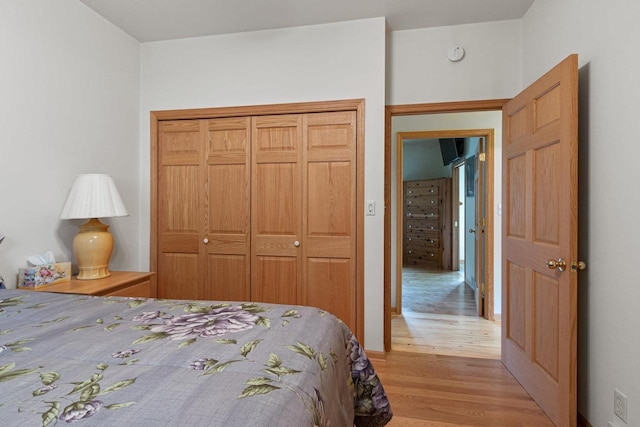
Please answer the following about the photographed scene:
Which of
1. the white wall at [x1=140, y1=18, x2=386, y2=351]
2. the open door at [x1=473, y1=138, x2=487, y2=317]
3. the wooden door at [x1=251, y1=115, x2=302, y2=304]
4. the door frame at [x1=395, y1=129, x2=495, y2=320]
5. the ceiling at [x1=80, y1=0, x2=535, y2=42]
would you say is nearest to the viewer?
the ceiling at [x1=80, y1=0, x2=535, y2=42]

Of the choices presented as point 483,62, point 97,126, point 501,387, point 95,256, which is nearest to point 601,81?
point 483,62

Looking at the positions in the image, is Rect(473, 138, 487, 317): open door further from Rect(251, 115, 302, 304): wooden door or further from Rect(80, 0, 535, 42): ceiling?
Rect(251, 115, 302, 304): wooden door

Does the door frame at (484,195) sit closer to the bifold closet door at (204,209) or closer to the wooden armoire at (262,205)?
the wooden armoire at (262,205)

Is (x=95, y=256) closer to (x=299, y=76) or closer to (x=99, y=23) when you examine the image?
(x=99, y=23)

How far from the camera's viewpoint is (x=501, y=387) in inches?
89.0

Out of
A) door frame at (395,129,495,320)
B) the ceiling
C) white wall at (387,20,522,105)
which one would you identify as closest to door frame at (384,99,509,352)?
white wall at (387,20,522,105)

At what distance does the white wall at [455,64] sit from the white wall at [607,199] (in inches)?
24.1

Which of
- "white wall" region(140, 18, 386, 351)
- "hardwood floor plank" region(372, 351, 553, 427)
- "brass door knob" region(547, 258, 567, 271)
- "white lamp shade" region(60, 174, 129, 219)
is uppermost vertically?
"white wall" region(140, 18, 386, 351)

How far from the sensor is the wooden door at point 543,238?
1.70 meters

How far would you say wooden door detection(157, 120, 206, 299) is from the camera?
293 centimetres

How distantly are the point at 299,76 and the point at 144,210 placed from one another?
174cm

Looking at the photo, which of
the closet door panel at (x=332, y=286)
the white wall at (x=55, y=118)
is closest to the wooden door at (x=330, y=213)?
the closet door panel at (x=332, y=286)

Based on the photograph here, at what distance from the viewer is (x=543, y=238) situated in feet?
6.43

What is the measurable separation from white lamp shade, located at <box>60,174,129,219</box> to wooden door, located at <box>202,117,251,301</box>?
0.83m
